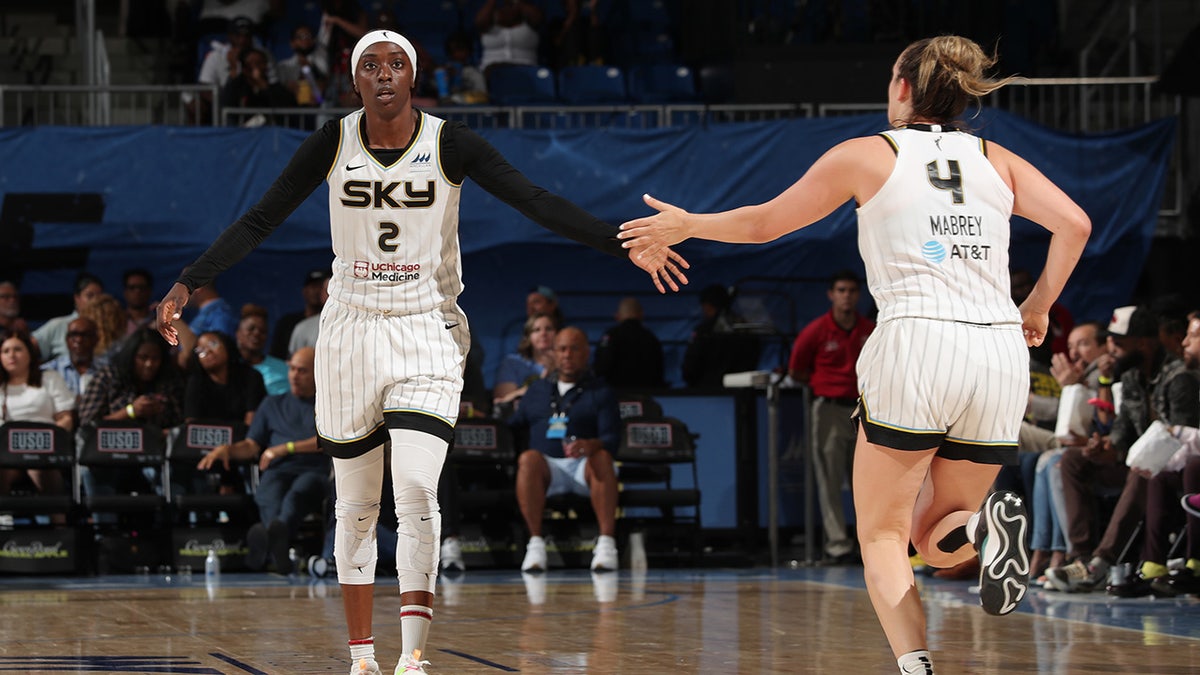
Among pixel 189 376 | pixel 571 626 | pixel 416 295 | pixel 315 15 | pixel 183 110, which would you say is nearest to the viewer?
pixel 416 295

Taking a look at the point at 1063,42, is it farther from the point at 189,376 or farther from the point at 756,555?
the point at 189,376

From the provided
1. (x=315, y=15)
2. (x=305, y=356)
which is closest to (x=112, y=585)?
(x=305, y=356)

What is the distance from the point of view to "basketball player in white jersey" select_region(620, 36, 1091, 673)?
14.3ft

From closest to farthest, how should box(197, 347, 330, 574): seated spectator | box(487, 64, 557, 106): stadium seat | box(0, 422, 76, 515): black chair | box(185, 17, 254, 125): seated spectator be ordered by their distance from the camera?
box(0, 422, 76, 515): black chair → box(197, 347, 330, 574): seated spectator → box(185, 17, 254, 125): seated spectator → box(487, 64, 557, 106): stadium seat

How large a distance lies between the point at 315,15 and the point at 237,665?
12156mm

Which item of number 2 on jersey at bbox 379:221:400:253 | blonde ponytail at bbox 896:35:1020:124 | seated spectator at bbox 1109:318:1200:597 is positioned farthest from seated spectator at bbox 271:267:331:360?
blonde ponytail at bbox 896:35:1020:124

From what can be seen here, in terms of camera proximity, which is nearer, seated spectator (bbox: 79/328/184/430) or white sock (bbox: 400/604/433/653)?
white sock (bbox: 400/604/433/653)

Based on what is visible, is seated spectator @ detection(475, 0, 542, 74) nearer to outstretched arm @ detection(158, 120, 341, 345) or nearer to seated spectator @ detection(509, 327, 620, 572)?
seated spectator @ detection(509, 327, 620, 572)

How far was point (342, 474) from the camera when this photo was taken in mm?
5445

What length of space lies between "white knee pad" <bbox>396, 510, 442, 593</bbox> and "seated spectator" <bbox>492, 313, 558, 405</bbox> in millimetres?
6578

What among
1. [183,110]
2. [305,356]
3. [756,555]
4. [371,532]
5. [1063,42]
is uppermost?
[1063,42]

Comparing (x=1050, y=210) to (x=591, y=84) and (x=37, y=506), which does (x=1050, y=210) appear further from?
(x=591, y=84)

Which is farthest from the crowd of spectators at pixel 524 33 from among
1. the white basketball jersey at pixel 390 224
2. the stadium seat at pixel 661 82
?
the white basketball jersey at pixel 390 224

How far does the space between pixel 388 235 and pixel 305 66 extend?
34.8 feet
